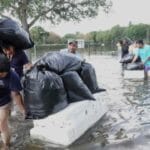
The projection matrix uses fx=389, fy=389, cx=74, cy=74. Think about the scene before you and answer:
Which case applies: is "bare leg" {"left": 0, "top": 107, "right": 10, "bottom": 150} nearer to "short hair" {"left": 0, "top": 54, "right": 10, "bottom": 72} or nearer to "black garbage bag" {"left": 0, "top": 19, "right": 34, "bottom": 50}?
"short hair" {"left": 0, "top": 54, "right": 10, "bottom": 72}

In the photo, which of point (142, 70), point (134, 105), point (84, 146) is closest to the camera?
point (84, 146)

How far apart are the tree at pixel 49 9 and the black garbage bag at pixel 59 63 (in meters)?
12.3

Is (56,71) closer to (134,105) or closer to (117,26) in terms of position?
(134,105)

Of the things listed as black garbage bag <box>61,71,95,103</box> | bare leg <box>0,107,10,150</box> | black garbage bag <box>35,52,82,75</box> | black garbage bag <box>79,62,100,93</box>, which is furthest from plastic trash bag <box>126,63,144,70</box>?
bare leg <box>0,107,10,150</box>

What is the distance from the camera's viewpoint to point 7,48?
5828 mm

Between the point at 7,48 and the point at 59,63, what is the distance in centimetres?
84

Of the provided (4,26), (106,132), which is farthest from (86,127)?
(4,26)

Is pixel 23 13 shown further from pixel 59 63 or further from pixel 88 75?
pixel 59 63

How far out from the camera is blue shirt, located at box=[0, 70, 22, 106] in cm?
466

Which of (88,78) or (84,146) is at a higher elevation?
(88,78)

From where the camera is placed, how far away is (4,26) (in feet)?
18.4

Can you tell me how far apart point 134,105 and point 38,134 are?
2.73 meters

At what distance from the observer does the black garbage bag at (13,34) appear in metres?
5.56

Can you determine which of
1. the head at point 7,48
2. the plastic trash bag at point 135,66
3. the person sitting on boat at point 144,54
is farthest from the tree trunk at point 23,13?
the head at point 7,48
